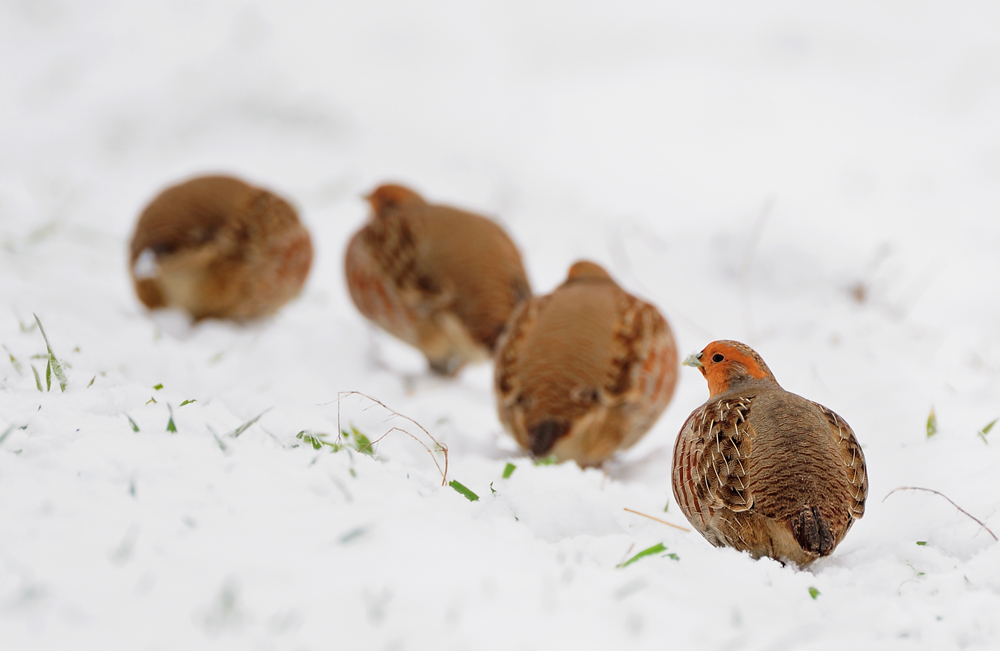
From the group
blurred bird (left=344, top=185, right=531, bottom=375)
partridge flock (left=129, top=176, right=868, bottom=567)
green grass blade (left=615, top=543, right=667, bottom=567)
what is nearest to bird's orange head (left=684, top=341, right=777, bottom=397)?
partridge flock (left=129, top=176, right=868, bottom=567)

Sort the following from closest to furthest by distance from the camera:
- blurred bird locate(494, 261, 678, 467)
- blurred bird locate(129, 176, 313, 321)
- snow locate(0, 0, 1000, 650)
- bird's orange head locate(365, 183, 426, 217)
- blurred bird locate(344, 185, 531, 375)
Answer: snow locate(0, 0, 1000, 650), blurred bird locate(494, 261, 678, 467), blurred bird locate(344, 185, 531, 375), blurred bird locate(129, 176, 313, 321), bird's orange head locate(365, 183, 426, 217)

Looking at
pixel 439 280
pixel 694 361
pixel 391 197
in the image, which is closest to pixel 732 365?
pixel 694 361

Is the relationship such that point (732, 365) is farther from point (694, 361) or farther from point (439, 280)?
point (439, 280)

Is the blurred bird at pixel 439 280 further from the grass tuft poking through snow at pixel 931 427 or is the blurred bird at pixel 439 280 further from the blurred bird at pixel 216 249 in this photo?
Answer: the grass tuft poking through snow at pixel 931 427

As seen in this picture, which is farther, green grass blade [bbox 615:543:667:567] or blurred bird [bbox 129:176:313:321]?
blurred bird [bbox 129:176:313:321]

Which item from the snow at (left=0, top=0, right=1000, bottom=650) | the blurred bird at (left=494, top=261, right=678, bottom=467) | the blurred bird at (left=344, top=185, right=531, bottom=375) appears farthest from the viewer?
the blurred bird at (left=344, top=185, right=531, bottom=375)

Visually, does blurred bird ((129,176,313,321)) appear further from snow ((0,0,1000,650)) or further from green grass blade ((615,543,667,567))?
green grass blade ((615,543,667,567))

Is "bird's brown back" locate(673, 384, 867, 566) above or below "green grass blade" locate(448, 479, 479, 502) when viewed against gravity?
above

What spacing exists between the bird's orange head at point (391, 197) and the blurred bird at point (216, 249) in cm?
46

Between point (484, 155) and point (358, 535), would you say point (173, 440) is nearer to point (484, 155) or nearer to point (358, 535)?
point (358, 535)

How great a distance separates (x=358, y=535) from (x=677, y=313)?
4058 mm

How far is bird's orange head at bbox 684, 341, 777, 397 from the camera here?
2.03m

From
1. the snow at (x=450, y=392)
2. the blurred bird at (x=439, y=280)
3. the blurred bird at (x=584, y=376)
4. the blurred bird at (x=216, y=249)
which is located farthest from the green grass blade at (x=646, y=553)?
the blurred bird at (x=216, y=249)

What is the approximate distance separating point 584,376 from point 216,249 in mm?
2222
